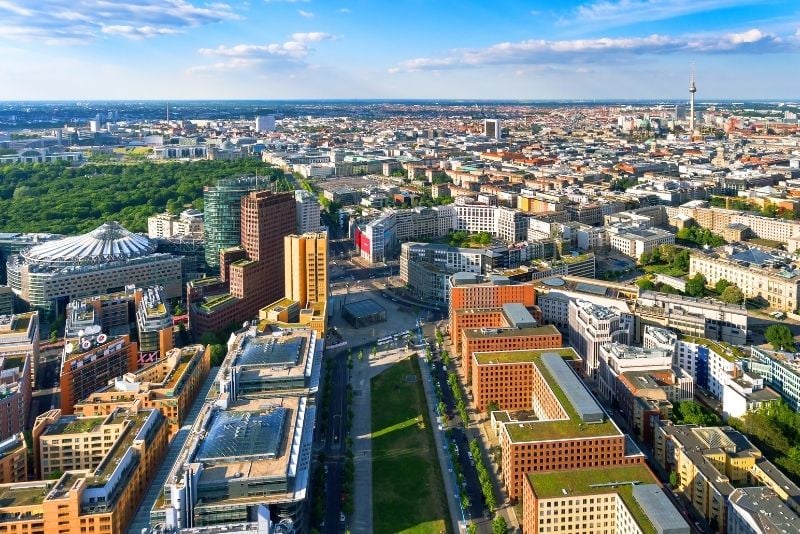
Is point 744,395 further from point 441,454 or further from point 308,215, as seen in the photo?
point 308,215

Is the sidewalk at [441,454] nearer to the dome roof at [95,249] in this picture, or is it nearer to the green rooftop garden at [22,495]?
the green rooftop garden at [22,495]

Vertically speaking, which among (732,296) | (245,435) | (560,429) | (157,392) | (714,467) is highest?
(732,296)

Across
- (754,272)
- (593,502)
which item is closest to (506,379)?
(593,502)

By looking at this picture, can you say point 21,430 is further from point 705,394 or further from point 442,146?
point 442,146

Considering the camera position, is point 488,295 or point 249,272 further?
point 249,272

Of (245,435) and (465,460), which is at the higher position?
(245,435)

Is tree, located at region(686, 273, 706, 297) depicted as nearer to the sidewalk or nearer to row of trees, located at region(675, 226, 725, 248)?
row of trees, located at region(675, 226, 725, 248)

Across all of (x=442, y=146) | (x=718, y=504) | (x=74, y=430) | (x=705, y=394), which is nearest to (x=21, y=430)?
(x=74, y=430)
